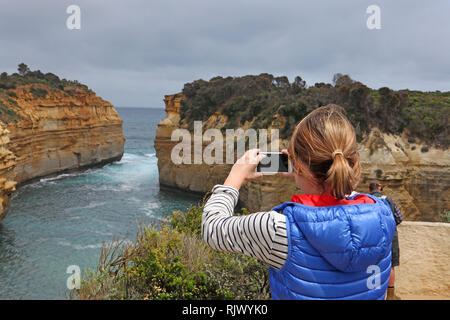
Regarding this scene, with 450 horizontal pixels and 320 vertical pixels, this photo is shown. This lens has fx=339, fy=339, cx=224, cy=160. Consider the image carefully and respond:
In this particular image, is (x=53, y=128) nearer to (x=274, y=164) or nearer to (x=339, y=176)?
(x=274, y=164)

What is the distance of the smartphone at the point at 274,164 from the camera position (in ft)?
5.19

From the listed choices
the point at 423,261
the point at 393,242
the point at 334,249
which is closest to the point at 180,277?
the point at 393,242

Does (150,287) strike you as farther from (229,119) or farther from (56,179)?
(56,179)

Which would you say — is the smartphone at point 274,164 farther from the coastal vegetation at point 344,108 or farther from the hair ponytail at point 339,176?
the coastal vegetation at point 344,108

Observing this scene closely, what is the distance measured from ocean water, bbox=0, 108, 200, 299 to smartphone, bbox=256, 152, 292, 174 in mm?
4316

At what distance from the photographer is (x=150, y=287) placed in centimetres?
382

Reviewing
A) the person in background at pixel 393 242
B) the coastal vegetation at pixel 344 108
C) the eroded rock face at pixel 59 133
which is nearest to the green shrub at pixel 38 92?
the eroded rock face at pixel 59 133

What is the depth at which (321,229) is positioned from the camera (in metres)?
1.16

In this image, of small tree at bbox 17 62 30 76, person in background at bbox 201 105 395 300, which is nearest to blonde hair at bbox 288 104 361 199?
person in background at bbox 201 105 395 300

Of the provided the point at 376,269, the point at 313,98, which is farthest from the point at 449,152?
the point at 376,269

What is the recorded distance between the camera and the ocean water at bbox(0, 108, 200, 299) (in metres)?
12.6

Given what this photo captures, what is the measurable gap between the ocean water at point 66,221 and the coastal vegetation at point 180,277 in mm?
1472
